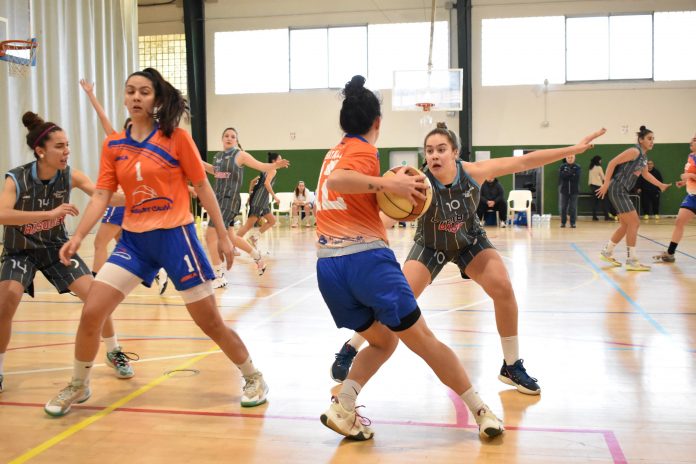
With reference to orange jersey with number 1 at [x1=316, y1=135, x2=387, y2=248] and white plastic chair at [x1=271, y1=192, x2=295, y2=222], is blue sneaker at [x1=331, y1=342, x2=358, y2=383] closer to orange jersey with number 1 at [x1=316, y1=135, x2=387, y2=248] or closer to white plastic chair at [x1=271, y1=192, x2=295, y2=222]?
orange jersey with number 1 at [x1=316, y1=135, x2=387, y2=248]

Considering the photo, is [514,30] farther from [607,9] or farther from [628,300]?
[628,300]

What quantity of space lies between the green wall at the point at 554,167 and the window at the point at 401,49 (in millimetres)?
2663

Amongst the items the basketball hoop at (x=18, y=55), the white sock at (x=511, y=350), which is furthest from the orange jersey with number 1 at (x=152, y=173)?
the basketball hoop at (x=18, y=55)

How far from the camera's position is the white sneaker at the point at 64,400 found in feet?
12.7

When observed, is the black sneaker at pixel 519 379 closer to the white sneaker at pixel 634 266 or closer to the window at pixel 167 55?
the white sneaker at pixel 634 266

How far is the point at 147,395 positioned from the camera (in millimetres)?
4301

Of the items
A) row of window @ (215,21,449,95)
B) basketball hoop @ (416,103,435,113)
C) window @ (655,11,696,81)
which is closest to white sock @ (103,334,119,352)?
basketball hoop @ (416,103,435,113)

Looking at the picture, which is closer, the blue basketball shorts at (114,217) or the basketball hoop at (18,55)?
the blue basketball shorts at (114,217)

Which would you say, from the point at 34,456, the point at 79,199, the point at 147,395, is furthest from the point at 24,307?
the point at 79,199

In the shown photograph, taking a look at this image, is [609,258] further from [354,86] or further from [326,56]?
[326,56]

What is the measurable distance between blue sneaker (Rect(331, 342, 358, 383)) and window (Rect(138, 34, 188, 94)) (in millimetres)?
21642

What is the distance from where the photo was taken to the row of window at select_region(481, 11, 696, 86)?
22.4 meters

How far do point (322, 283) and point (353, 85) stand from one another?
953 millimetres

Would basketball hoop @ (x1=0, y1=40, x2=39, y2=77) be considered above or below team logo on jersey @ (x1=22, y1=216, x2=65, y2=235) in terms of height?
above
